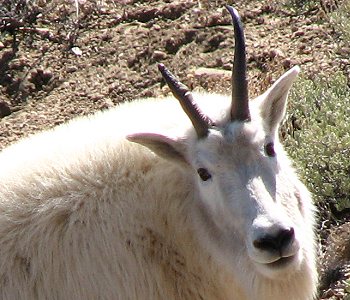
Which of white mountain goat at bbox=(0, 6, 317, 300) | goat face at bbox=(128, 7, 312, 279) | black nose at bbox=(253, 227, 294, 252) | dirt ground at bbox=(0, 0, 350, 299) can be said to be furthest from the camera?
dirt ground at bbox=(0, 0, 350, 299)

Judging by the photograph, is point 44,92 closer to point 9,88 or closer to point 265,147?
point 9,88

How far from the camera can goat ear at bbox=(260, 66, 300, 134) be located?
20.9ft

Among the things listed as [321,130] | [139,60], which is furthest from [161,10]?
[321,130]

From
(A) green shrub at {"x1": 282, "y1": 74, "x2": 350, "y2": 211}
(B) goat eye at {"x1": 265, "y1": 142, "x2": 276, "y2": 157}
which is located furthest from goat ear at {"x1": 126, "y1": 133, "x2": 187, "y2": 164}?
(A) green shrub at {"x1": 282, "y1": 74, "x2": 350, "y2": 211}

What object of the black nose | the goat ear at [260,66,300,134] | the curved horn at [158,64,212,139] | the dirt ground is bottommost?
the dirt ground

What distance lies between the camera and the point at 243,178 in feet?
19.5

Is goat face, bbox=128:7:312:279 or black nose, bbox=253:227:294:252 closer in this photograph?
black nose, bbox=253:227:294:252

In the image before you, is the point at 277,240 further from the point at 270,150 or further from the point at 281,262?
the point at 270,150

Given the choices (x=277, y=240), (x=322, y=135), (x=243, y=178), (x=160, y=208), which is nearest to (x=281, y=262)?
(x=277, y=240)

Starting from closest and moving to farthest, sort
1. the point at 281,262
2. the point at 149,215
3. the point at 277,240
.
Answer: the point at 277,240 → the point at 281,262 → the point at 149,215

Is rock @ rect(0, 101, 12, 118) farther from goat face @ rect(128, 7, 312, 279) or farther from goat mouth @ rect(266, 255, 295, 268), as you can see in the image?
goat mouth @ rect(266, 255, 295, 268)

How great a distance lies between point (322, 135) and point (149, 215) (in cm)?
238

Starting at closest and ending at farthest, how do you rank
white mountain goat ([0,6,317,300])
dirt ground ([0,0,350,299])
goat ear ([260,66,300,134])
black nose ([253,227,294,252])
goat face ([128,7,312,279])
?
1. black nose ([253,227,294,252])
2. goat face ([128,7,312,279])
3. white mountain goat ([0,6,317,300])
4. goat ear ([260,66,300,134])
5. dirt ground ([0,0,350,299])

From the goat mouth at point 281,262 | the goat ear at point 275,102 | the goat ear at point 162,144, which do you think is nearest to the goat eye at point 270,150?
the goat ear at point 275,102
